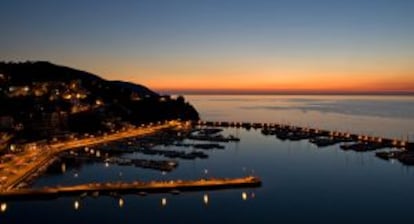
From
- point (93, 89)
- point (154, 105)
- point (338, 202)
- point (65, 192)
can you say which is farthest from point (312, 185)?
point (93, 89)

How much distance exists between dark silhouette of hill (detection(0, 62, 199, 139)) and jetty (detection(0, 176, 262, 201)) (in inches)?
910

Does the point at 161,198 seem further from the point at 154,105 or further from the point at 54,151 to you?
the point at 154,105

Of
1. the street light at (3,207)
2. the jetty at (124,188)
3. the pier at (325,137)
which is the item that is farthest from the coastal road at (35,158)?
the pier at (325,137)

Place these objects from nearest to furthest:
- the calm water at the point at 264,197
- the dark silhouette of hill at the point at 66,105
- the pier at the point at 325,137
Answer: the calm water at the point at 264,197 < the pier at the point at 325,137 < the dark silhouette of hill at the point at 66,105

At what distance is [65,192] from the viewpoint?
2688 cm

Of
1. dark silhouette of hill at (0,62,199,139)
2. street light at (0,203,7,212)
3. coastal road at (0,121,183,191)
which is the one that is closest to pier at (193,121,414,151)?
dark silhouette of hill at (0,62,199,139)

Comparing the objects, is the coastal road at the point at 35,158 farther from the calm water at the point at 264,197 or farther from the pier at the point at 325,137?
the pier at the point at 325,137

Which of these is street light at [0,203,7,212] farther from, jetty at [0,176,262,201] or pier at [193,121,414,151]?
pier at [193,121,414,151]

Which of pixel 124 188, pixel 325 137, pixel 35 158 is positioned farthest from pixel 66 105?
pixel 124 188

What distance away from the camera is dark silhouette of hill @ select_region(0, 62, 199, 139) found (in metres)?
52.0

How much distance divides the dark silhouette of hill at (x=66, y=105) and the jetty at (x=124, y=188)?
2310cm

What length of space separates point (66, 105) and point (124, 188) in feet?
122

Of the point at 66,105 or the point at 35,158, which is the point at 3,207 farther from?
the point at 66,105

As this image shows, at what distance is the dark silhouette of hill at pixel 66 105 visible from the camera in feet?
171
